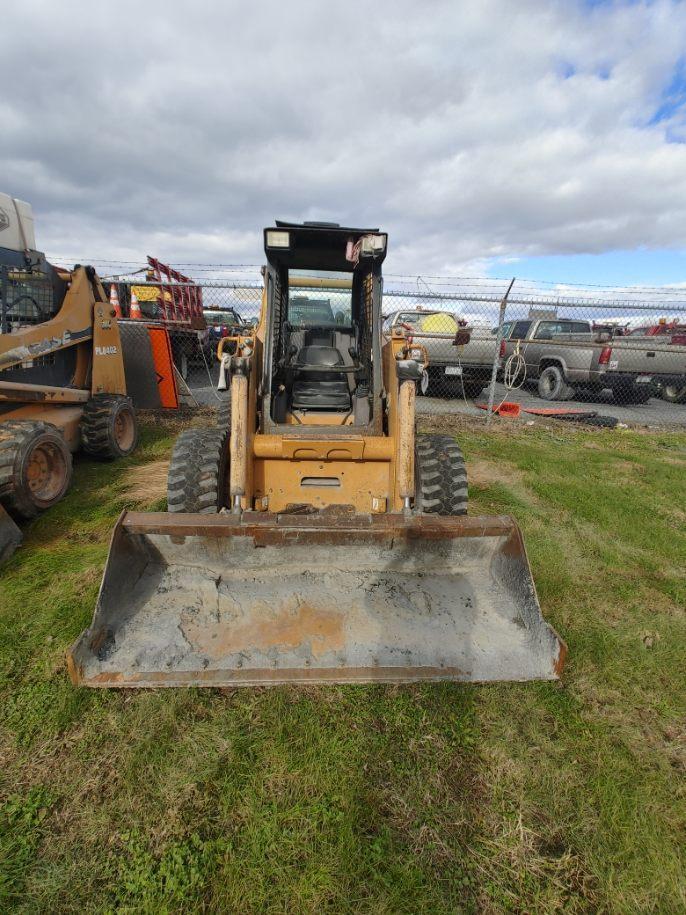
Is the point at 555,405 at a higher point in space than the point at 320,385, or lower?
lower

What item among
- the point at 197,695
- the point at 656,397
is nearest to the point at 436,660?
the point at 197,695

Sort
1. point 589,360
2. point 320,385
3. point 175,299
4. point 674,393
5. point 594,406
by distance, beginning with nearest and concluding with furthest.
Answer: point 320,385, point 589,360, point 594,406, point 674,393, point 175,299

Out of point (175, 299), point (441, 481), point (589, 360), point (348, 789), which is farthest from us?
point (175, 299)

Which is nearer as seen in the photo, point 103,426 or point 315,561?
point 315,561

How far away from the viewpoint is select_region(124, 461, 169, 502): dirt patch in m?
4.79

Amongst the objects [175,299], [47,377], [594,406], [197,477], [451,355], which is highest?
[175,299]

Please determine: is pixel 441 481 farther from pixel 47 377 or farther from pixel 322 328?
pixel 47 377

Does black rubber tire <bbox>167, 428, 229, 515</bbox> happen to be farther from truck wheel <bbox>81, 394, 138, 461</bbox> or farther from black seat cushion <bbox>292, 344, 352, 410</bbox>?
truck wheel <bbox>81, 394, 138, 461</bbox>

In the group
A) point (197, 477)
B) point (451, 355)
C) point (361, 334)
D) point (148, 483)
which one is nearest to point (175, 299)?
point (451, 355)

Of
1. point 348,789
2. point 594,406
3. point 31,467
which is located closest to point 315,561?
point 348,789

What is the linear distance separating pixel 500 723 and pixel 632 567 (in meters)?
2.35

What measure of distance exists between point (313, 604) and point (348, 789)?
0.90 meters

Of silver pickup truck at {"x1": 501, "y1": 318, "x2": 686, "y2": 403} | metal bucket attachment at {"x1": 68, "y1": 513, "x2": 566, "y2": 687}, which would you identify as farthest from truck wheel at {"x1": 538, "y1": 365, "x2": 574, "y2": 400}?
metal bucket attachment at {"x1": 68, "y1": 513, "x2": 566, "y2": 687}

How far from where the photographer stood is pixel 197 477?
338 cm
